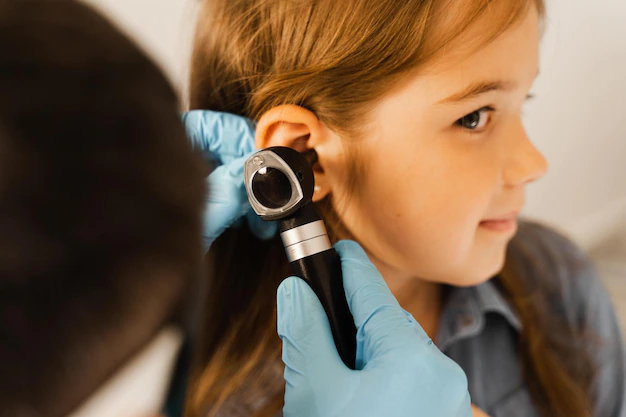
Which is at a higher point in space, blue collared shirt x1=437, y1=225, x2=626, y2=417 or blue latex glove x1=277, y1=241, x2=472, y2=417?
blue latex glove x1=277, y1=241, x2=472, y2=417

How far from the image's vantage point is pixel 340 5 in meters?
0.65

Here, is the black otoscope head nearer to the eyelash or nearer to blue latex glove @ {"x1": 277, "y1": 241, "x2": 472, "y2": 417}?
blue latex glove @ {"x1": 277, "y1": 241, "x2": 472, "y2": 417}

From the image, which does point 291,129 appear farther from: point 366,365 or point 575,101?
point 575,101

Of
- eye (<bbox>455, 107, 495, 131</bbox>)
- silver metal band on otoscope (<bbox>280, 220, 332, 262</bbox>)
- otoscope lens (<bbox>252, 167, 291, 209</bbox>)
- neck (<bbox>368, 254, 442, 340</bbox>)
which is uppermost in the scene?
otoscope lens (<bbox>252, 167, 291, 209</bbox>)

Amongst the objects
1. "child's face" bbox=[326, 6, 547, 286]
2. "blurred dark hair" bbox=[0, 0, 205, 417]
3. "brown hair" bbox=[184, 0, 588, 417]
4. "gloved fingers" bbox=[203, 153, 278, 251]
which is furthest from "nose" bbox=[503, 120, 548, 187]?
"blurred dark hair" bbox=[0, 0, 205, 417]

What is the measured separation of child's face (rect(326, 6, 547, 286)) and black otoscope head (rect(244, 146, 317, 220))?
0.51 feet

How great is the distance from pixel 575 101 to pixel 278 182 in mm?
1061

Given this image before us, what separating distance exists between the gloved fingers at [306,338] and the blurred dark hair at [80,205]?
0.72 feet

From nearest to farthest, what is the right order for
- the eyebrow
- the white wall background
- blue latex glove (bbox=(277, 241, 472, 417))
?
blue latex glove (bbox=(277, 241, 472, 417)) → the eyebrow → the white wall background

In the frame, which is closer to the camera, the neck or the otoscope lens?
the otoscope lens

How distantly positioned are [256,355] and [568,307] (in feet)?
2.12

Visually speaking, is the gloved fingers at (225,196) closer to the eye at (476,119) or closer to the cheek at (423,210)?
the cheek at (423,210)

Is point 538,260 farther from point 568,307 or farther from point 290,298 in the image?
point 290,298

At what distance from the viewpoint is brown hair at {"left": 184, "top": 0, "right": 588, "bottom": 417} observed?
65cm
